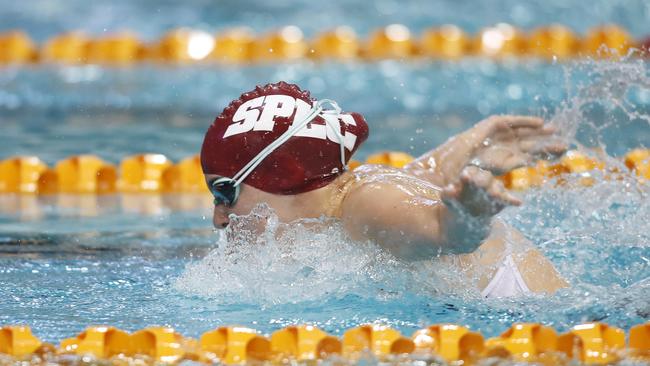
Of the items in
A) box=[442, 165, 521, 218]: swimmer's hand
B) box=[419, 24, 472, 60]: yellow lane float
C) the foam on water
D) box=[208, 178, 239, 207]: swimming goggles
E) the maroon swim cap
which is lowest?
the foam on water

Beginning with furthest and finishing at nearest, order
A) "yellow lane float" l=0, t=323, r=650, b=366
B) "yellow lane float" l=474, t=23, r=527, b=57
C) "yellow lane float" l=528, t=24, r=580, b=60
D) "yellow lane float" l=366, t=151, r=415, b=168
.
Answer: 1. "yellow lane float" l=474, t=23, r=527, b=57
2. "yellow lane float" l=528, t=24, r=580, b=60
3. "yellow lane float" l=366, t=151, r=415, b=168
4. "yellow lane float" l=0, t=323, r=650, b=366

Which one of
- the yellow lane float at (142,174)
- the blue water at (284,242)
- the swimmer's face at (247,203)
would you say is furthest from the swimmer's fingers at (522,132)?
the yellow lane float at (142,174)

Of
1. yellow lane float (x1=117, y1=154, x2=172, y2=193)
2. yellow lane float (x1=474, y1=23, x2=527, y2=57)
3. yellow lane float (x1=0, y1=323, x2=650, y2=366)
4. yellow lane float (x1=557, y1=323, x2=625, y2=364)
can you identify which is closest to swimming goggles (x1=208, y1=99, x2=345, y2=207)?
yellow lane float (x1=0, y1=323, x2=650, y2=366)

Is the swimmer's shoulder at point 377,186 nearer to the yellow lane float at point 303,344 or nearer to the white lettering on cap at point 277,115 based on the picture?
the white lettering on cap at point 277,115

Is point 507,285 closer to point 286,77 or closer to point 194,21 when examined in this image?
point 286,77

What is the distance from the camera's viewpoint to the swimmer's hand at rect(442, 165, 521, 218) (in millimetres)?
2053

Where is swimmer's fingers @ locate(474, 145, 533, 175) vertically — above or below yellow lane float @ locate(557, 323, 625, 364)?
above

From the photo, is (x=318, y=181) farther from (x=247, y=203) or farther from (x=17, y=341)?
(x=17, y=341)

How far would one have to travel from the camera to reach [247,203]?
2.53 meters

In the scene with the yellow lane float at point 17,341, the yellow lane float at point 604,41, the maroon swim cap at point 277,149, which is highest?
the yellow lane float at point 604,41

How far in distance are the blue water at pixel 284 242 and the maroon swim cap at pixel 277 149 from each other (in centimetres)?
14

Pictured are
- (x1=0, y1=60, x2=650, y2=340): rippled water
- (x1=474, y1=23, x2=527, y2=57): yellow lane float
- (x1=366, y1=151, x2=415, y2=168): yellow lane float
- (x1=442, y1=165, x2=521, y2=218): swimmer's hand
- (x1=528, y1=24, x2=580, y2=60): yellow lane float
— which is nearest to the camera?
(x1=442, y1=165, x2=521, y2=218): swimmer's hand

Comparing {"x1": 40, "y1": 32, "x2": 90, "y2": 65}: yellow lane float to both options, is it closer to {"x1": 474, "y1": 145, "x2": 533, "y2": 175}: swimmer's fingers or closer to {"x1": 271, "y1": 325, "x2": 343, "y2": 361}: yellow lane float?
{"x1": 474, "y1": 145, "x2": 533, "y2": 175}: swimmer's fingers

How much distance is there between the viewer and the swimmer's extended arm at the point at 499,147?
285 cm
